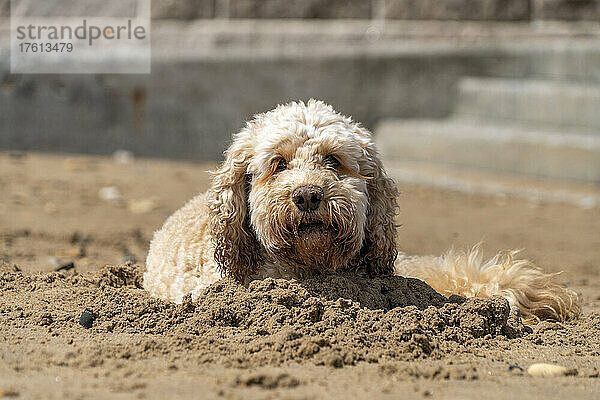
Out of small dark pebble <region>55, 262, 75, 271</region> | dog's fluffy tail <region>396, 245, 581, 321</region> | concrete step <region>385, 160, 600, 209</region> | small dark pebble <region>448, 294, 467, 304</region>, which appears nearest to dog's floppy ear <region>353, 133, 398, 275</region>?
small dark pebble <region>448, 294, 467, 304</region>

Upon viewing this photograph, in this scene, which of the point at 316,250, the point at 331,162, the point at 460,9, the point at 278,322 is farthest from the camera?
the point at 460,9

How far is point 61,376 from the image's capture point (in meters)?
3.34

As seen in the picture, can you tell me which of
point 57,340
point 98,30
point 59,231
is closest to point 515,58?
point 98,30

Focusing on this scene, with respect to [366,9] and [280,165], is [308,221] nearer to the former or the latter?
[280,165]

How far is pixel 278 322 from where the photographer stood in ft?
12.8

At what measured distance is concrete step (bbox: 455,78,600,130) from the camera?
957cm

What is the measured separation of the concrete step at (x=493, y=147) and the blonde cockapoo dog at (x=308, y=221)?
4.77 m

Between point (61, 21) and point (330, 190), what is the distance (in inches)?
307

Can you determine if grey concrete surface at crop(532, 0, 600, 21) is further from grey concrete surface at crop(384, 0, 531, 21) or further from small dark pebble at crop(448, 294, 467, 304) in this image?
small dark pebble at crop(448, 294, 467, 304)

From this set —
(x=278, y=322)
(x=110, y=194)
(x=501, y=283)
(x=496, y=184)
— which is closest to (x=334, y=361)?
(x=278, y=322)

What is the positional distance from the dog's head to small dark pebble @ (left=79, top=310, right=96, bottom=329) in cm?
71

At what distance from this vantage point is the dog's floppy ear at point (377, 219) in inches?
170

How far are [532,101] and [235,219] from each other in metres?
6.53

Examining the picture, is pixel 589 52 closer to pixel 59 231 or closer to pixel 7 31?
pixel 59 231
